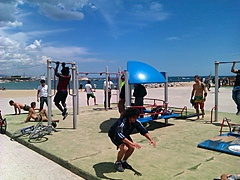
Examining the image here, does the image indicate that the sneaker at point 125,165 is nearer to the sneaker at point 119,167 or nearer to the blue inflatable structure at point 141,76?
the sneaker at point 119,167

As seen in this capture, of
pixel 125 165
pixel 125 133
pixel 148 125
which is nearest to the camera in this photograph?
pixel 125 133

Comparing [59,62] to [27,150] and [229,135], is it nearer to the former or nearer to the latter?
[27,150]

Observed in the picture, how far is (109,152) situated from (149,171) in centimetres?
156

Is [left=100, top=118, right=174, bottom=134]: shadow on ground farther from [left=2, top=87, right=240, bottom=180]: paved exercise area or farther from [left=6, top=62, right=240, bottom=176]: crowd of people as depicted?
[left=6, top=62, right=240, bottom=176]: crowd of people

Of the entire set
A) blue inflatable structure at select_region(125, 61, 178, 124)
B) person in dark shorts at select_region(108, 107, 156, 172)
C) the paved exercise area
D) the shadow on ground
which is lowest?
the paved exercise area

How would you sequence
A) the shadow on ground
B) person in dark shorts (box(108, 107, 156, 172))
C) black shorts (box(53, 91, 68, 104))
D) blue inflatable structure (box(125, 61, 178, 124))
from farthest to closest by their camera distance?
1. the shadow on ground
2. black shorts (box(53, 91, 68, 104))
3. blue inflatable structure (box(125, 61, 178, 124))
4. person in dark shorts (box(108, 107, 156, 172))

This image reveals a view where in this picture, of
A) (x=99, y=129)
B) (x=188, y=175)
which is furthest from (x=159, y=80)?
(x=188, y=175)

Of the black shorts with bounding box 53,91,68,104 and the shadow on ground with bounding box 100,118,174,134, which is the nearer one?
the black shorts with bounding box 53,91,68,104

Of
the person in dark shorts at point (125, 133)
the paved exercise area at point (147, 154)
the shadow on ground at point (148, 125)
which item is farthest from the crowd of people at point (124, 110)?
the shadow on ground at point (148, 125)

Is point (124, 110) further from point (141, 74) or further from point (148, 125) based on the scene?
point (148, 125)

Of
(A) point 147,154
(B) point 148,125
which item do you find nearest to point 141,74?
(B) point 148,125

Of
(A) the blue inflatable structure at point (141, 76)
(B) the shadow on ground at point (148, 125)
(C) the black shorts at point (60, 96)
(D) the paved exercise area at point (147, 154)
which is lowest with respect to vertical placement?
(D) the paved exercise area at point (147, 154)

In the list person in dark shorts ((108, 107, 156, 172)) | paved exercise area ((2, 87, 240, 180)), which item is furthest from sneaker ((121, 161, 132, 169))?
paved exercise area ((2, 87, 240, 180))

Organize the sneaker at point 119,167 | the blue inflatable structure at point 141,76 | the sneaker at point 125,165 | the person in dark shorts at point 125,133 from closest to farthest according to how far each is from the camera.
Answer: the person in dark shorts at point 125,133 → the sneaker at point 119,167 → the sneaker at point 125,165 → the blue inflatable structure at point 141,76
